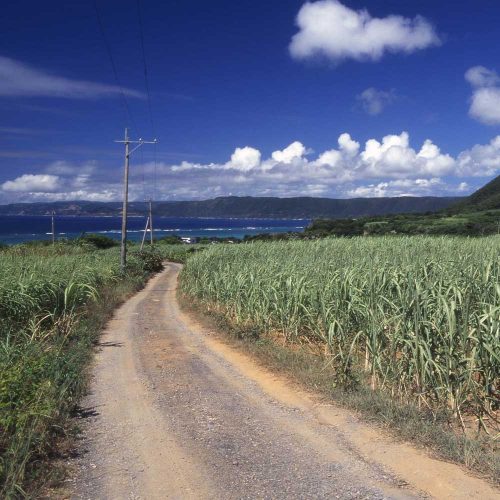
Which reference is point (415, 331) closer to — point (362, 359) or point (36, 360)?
point (362, 359)

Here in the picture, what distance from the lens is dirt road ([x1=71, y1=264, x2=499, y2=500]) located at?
4.22 metres

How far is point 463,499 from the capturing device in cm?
398

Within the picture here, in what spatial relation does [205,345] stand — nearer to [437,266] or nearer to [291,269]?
[291,269]

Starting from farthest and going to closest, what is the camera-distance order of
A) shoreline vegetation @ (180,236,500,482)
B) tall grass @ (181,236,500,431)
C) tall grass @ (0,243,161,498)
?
tall grass @ (181,236,500,431) → shoreline vegetation @ (180,236,500,482) → tall grass @ (0,243,161,498)

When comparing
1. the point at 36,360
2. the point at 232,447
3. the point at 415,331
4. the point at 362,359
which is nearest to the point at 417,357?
the point at 415,331

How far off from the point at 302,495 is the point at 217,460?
1007 mm

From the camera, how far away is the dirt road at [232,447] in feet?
13.8

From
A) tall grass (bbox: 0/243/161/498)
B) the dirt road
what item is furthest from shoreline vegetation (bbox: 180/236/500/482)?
tall grass (bbox: 0/243/161/498)

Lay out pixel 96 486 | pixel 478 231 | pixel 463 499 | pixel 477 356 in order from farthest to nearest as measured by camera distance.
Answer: pixel 478 231, pixel 477 356, pixel 96 486, pixel 463 499

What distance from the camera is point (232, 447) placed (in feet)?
16.7

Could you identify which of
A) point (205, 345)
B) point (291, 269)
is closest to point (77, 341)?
point (205, 345)

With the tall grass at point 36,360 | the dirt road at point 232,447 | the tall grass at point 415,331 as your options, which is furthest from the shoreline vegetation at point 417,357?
the tall grass at point 36,360

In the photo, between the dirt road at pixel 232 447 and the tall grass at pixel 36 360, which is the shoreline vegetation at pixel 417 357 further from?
the tall grass at pixel 36 360

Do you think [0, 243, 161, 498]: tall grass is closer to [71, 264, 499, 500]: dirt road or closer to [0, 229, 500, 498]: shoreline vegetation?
[0, 229, 500, 498]: shoreline vegetation
